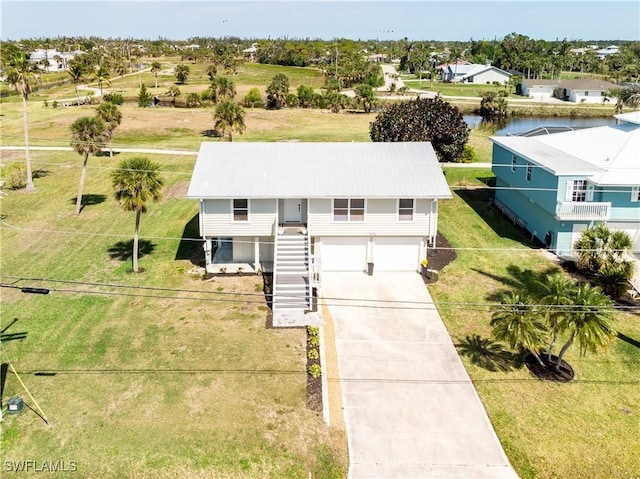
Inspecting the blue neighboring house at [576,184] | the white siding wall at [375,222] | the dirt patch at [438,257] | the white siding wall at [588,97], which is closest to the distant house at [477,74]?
the white siding wall at [588,97]

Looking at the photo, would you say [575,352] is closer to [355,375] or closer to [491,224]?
[355,375]

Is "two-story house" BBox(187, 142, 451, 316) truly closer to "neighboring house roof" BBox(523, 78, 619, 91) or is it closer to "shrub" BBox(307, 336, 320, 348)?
"shrub" BBox(307, 336, 320, 348)

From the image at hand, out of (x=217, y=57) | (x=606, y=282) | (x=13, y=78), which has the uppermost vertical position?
(x=217, y=57)

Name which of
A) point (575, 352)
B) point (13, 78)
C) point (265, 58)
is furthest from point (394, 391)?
point (265, 58)

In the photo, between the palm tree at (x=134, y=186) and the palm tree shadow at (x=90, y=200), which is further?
the palm tree shadow at (x=90, y=200)

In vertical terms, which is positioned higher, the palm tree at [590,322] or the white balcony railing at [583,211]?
the white balcony railing at [583,211]

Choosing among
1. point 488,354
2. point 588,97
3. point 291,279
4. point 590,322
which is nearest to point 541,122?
point 588,97

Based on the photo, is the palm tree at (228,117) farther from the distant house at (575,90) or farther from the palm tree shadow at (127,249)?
the distant house at (575,90)
